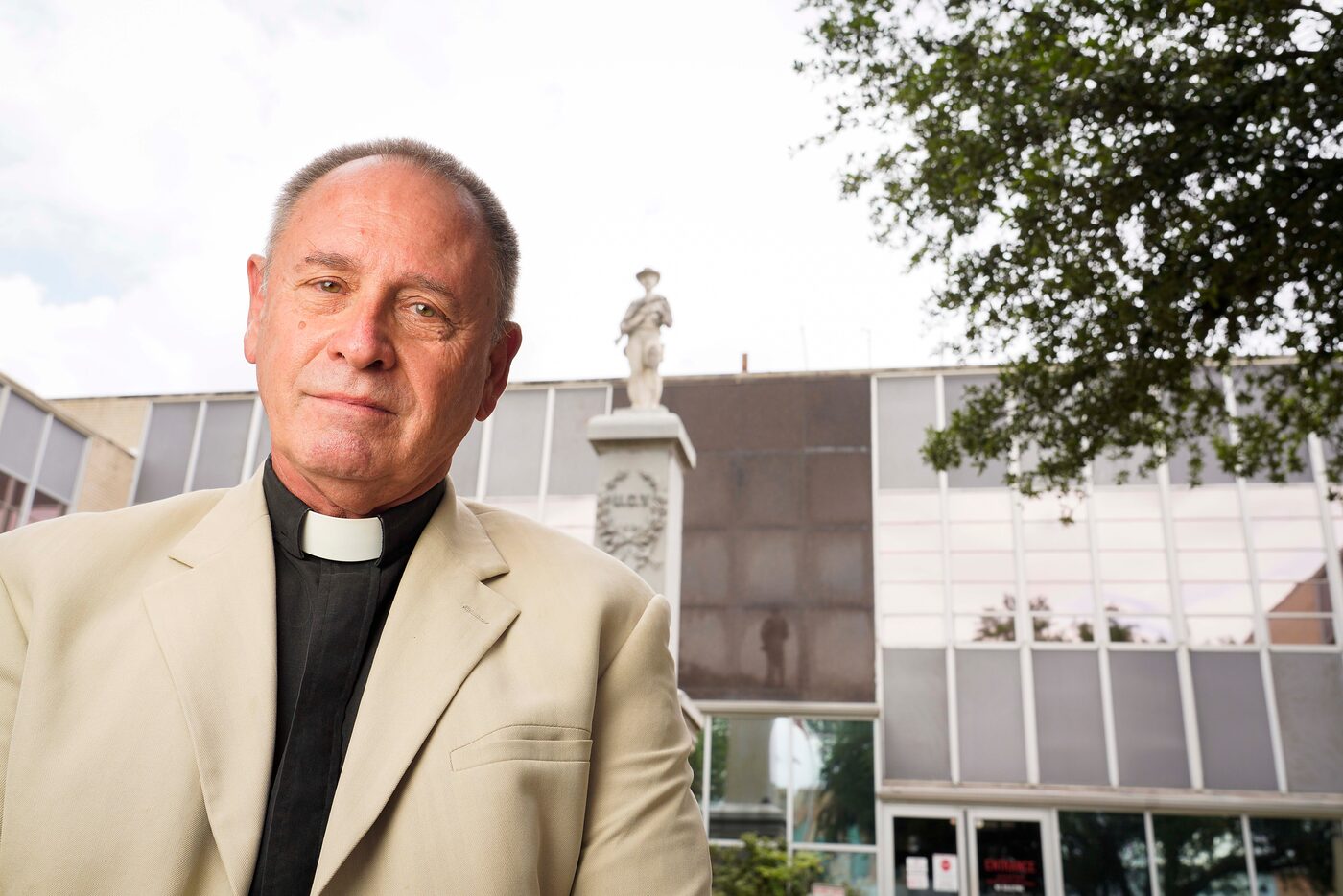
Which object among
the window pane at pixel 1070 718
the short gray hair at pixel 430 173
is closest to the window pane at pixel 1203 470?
the window pane at pixel 1070 718

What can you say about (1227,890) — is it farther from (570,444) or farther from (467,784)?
(467,784)

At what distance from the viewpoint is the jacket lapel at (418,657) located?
130 centimetres

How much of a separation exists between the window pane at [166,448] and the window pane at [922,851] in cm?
1707

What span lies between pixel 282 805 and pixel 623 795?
0.47m

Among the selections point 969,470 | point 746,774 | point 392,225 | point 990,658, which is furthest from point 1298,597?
point 392,225

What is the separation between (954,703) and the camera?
19.3m

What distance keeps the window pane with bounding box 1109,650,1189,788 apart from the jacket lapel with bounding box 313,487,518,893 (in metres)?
19.6

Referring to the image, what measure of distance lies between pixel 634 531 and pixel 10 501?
15.8 m

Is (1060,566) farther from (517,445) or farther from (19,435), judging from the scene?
(19,435)

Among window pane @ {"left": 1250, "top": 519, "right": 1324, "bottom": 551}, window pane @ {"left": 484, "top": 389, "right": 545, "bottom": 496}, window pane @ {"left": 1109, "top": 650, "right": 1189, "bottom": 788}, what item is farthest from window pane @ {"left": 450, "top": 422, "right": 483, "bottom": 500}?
window pane @ {"left": 1250, "top": 519, "right": 1324, "bottom": 551}

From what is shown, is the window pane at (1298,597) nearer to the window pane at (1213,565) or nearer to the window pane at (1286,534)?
the window pane at (1213,565)

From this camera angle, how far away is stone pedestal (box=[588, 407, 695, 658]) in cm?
995

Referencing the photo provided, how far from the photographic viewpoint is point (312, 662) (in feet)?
4.75

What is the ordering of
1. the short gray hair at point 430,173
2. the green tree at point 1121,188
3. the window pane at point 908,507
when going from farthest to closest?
the window pane at point 908,507 → the green tree at point 1121,188 → the short gray hair at point 430,173
